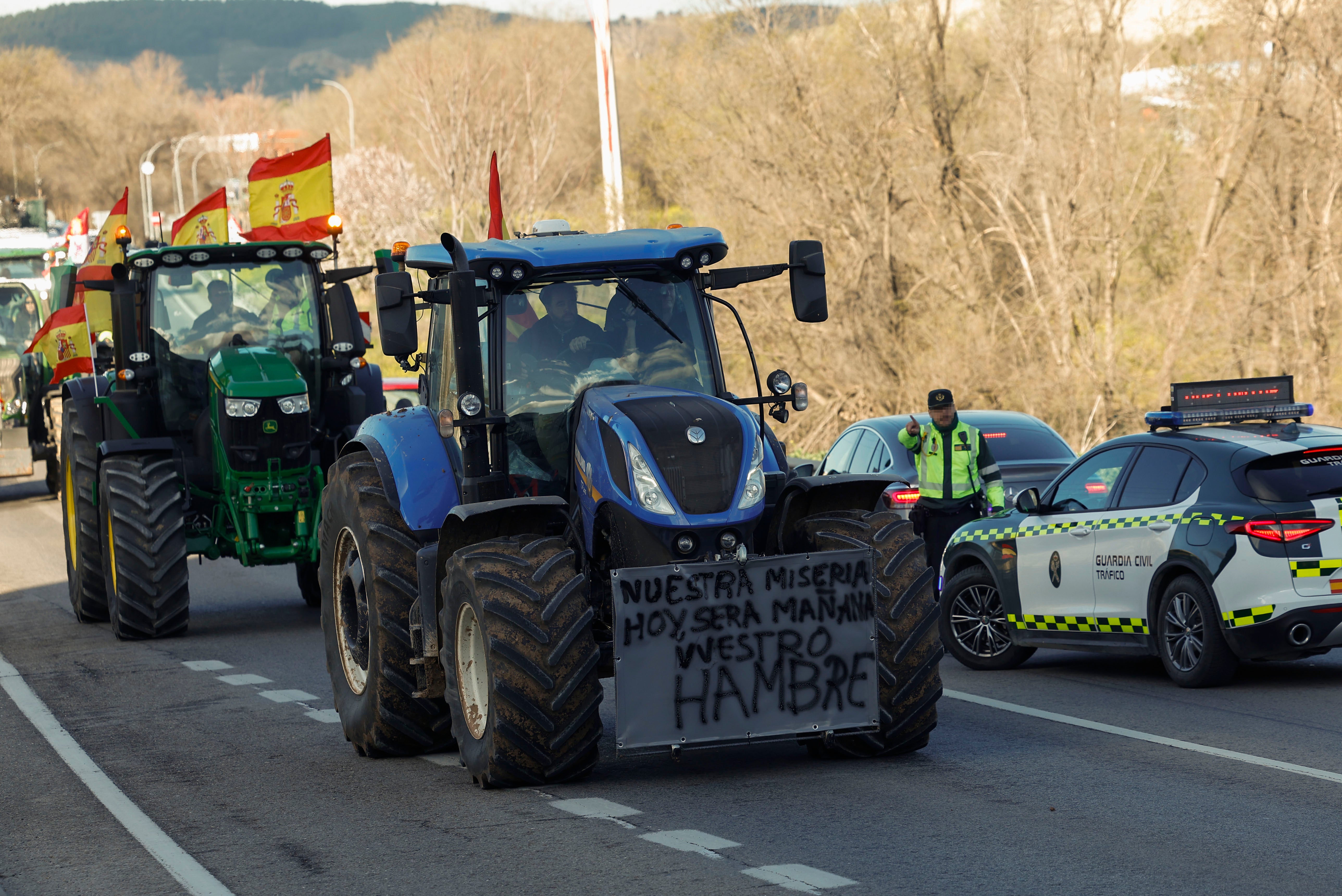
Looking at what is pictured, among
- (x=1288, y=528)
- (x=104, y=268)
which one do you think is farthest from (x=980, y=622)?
(x=104, y=268)

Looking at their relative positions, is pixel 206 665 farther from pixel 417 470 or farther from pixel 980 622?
pixel 980 622

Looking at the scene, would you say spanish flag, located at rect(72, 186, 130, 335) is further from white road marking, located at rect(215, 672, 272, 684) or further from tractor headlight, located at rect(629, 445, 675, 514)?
tractor headlight, located at rect(629, 445, 675, 514)

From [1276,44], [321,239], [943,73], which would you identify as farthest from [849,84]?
[321,239]

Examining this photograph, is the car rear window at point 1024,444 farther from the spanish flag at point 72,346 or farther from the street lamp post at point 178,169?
the street lamp post at point 178,169

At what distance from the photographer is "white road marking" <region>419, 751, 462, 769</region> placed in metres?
8.50

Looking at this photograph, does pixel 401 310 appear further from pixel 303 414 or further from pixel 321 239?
pixel 321 239

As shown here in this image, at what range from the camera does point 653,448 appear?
7.32m

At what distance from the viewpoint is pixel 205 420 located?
14.7m

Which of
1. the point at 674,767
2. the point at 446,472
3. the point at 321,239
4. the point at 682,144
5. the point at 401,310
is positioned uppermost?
the point at 682,144

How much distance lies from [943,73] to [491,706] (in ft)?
82.0

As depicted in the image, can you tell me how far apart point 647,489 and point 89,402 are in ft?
30.7

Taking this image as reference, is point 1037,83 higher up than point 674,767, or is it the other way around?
point 1037,83

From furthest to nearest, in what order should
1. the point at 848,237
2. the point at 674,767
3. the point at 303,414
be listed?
the point at 848,237 → the point at 303,414 → the point at 674,767

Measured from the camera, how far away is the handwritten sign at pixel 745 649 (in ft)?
23.7
